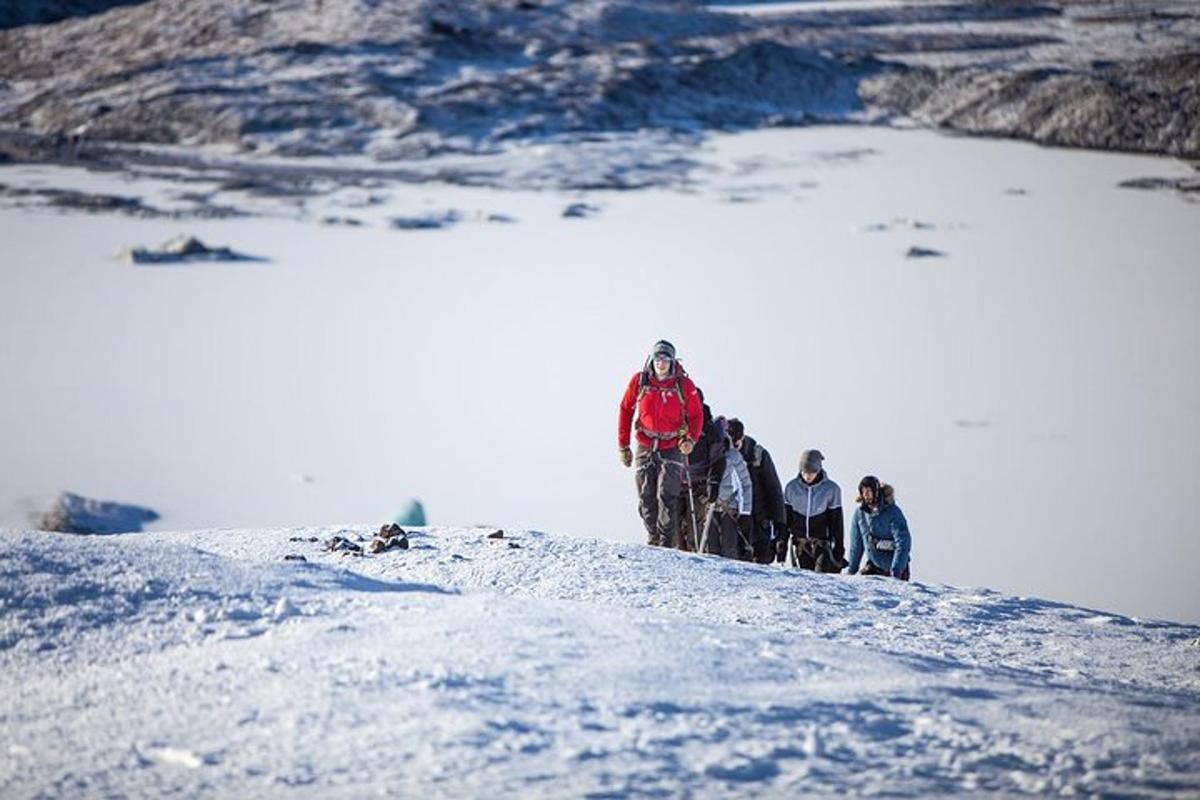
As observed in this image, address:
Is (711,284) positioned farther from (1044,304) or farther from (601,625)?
(601,625)

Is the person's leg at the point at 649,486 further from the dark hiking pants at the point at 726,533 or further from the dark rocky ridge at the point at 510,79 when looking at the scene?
the dark rocky ridge at the point at 510,79

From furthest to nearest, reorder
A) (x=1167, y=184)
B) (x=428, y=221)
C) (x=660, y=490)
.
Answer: (x=1167, y=184)
(x=428, y=221)
(x=660, y=490)

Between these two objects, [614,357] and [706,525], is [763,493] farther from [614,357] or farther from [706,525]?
[614,357]

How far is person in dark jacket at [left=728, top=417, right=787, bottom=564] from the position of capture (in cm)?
652

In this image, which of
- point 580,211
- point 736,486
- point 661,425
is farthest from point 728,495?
point 580,211

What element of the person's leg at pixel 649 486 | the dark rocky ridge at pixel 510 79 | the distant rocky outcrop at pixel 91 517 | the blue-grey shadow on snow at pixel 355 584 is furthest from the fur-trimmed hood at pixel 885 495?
the dark rocky ridge at pixel 510 79

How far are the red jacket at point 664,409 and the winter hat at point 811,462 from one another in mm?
547

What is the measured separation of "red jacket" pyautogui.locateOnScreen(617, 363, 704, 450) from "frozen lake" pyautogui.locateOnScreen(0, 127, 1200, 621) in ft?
10.3

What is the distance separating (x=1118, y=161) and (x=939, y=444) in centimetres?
1771

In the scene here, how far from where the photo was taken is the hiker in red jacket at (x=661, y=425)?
6.25 metres

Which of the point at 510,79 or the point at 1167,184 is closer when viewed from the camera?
the point at 1167,184

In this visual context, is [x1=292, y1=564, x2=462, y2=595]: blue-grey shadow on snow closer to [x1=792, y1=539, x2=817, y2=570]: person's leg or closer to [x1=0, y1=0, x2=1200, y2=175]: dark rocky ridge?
[x1=792, y1=539, x2=817, y2=570]: person's leg

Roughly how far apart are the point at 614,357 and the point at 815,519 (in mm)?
7816

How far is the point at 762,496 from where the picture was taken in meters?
6.64
